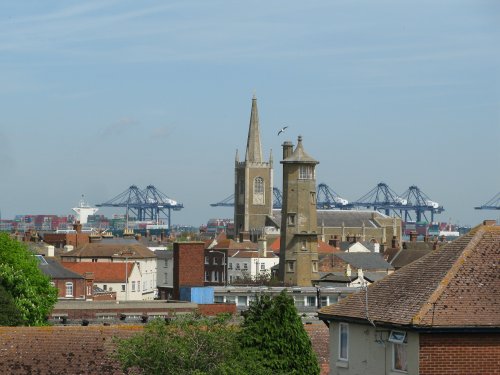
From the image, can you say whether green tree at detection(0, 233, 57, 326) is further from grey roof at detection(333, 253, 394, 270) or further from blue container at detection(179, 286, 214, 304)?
grey roof at detection(333, 253, 394, 270)

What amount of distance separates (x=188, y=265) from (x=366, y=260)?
45887mm

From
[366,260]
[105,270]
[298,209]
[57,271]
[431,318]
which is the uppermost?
[298,209]

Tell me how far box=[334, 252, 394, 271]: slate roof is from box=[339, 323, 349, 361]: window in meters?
91.8

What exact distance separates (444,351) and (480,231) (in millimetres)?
2267

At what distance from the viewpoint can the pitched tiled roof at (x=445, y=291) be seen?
18188 millimetres

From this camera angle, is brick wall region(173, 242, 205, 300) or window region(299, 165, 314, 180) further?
window region(299, 165, 314, 180)

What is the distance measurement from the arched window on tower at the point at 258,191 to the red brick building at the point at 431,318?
176 m

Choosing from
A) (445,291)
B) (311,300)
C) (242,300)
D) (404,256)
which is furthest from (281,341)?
(404,256)

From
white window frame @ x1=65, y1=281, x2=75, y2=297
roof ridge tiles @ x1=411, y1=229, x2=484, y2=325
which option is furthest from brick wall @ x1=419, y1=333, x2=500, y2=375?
white window frame @ x1=65, y1=281, x2=75, y2=297

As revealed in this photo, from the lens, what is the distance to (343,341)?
2059cm

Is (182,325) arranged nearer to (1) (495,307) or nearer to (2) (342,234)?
(1) (495,307)

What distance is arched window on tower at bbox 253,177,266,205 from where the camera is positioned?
7741 inches

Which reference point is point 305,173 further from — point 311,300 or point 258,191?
point 258,191

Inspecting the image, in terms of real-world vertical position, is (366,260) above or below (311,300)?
above
